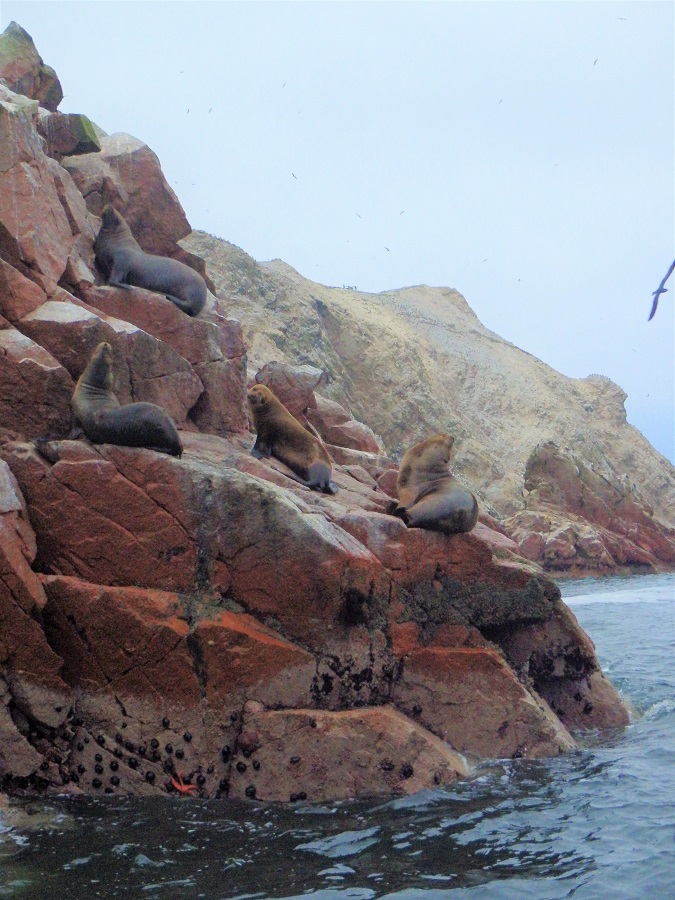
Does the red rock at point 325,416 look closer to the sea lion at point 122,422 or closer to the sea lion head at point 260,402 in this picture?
the sea lion head at point 260,402

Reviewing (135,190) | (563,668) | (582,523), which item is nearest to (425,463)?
(563,668)

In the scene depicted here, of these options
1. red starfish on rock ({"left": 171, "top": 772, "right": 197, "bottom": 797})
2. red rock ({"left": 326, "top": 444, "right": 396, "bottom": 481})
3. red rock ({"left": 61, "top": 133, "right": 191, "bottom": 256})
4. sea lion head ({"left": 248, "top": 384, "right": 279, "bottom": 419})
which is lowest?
red starfish on rock ({"left": 171, "top": 772, "right": 197, "bottom": 797})

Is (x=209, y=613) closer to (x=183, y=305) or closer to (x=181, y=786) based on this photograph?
(x=181, y=786)

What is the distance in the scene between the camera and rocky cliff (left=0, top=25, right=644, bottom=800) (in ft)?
22.9

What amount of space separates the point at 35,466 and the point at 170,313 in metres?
3.22

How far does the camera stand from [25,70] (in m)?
12.8

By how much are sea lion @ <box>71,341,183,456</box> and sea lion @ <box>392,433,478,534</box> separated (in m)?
2.26

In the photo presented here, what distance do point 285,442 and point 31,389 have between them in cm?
290

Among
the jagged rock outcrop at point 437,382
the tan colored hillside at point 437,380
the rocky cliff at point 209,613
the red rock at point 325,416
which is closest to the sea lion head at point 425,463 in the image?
the rocky cliff at point 209,613

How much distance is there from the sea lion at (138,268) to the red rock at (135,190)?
2.66 ft

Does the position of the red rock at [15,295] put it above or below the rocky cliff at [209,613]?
above

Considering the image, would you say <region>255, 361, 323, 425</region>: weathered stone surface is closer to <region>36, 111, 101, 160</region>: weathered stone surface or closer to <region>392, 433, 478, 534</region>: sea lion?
<region>392, 433, 478, 534</region>: sea lion

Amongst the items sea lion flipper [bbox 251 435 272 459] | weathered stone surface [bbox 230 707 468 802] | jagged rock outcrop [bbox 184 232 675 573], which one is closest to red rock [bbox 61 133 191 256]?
→ sea lion flipper [bbox 251 435 272 459]

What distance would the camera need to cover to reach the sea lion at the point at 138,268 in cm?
1056
